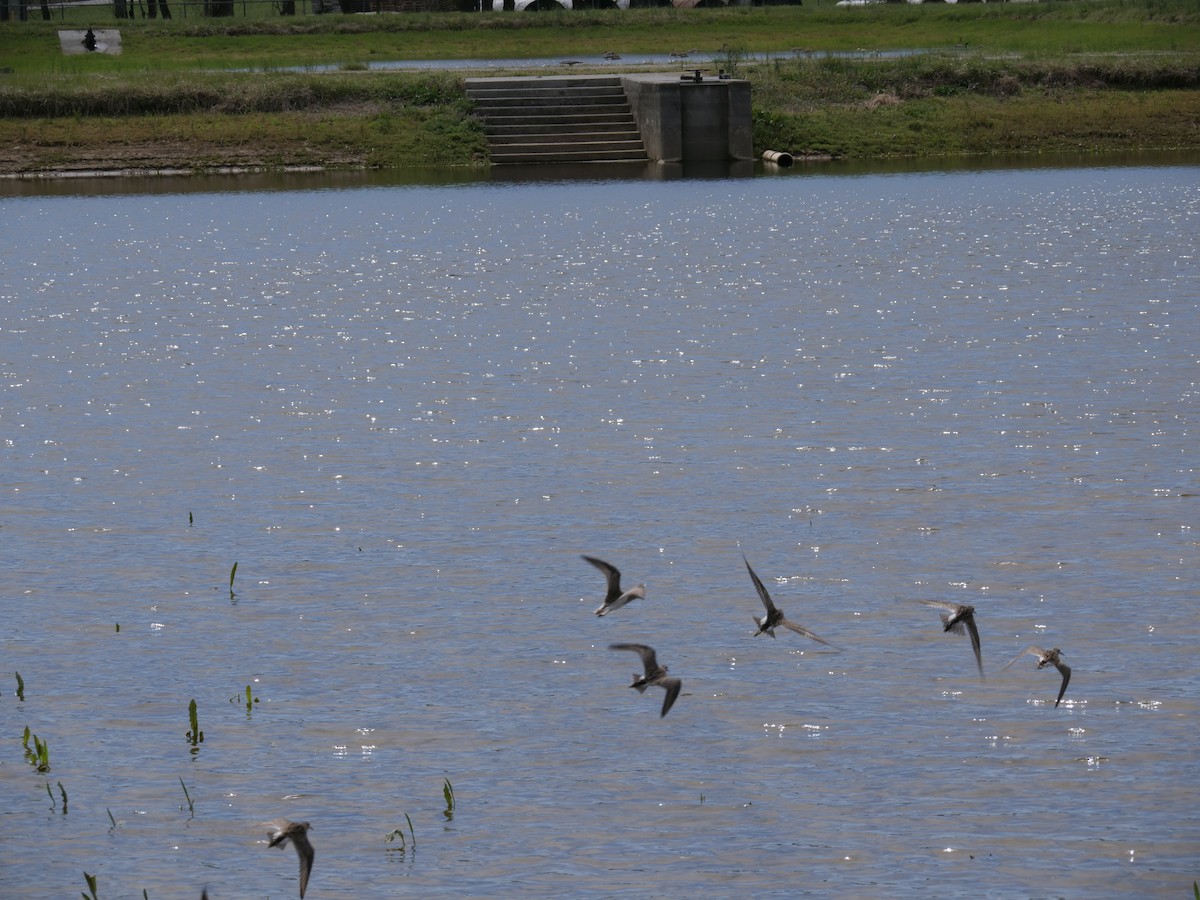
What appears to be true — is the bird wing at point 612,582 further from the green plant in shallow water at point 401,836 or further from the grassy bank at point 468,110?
the grassy bank at point 468,110

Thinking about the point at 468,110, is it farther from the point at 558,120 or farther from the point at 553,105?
the point at 558,120

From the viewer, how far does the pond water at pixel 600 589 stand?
10.4 m

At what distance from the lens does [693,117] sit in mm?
51594

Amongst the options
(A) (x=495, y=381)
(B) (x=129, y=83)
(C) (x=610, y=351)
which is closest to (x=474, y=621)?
(A) (x=495, y=381)

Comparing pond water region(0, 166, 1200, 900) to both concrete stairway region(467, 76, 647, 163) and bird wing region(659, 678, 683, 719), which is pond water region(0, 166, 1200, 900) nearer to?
bird wing region(659, 678, 683, 719)

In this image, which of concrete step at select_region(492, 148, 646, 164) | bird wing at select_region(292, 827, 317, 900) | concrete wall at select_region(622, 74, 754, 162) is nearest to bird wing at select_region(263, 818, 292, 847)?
bird wing at select_region(292, 827, 317, 900)

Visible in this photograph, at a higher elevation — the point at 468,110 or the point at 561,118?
the point at 468,110

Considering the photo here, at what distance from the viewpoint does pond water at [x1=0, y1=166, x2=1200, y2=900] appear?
10.4 m

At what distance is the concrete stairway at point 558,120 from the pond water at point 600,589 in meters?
21.8

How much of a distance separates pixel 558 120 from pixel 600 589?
4034 cm

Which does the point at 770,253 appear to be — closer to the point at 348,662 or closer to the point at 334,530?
the point at 334,530

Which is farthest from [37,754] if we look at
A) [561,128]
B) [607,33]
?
[607,33]

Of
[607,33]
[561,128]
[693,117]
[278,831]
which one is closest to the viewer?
[278,831]

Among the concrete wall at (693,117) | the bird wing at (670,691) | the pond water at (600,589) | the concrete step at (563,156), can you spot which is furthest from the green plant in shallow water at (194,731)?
the concrete step at (563,156)
